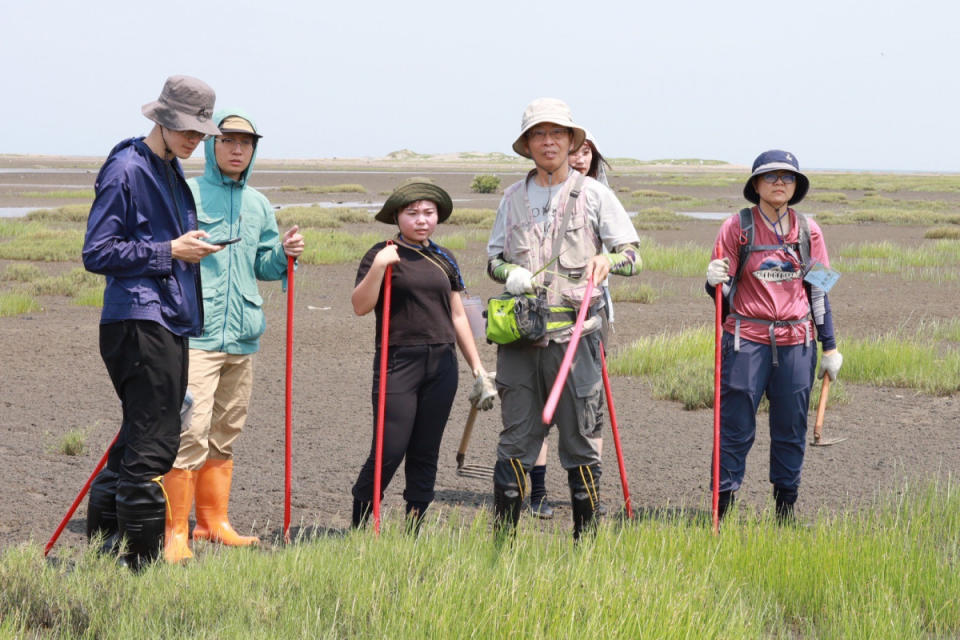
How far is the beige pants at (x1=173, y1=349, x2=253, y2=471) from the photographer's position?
4.72m

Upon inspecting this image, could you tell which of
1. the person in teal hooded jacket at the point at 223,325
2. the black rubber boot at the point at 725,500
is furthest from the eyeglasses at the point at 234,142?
the black rubber boot at the point at 725,500

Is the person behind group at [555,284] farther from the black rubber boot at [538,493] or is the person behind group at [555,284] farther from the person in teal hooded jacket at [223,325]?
the black rubber boot at [538,493]

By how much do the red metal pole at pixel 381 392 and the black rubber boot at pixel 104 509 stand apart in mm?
1128

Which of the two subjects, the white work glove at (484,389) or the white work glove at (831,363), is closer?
the white work glove at (484,389)

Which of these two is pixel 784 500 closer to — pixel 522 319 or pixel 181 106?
pixel 522 319

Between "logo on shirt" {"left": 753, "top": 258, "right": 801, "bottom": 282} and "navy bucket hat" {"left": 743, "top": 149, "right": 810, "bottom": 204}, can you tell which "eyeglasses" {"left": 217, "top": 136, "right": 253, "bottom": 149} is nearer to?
"navy bucket hat" {"left": 743, "top": 149, "right": 810, "bottom": 204}

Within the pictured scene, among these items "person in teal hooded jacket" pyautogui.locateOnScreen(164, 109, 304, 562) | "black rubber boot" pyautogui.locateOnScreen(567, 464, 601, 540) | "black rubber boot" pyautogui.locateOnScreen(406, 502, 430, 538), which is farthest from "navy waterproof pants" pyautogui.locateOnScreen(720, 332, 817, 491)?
"person in teal hooded jacket" pyautogui.locateOnScreen(164, 109, 304, 562)

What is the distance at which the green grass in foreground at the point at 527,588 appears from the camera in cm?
351

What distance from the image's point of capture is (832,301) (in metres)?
15.8

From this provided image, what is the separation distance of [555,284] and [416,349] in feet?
2.64

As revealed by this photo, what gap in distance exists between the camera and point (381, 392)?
191 inches

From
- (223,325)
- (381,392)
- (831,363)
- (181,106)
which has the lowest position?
(381,392)

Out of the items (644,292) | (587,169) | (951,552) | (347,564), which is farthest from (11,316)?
(951,552)

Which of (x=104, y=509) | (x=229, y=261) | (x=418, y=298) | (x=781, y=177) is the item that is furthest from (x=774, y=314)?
(x=104, y=509)
